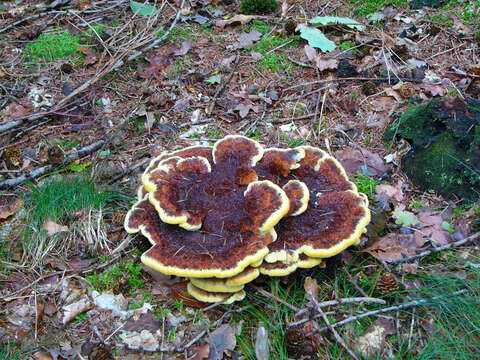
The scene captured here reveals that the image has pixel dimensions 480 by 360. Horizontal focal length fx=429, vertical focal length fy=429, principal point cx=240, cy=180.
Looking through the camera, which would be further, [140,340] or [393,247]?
[393,247]

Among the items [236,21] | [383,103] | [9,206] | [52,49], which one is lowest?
[383,103]

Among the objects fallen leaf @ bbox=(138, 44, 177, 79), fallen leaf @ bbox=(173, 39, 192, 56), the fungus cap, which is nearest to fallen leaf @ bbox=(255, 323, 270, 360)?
the fungus cap

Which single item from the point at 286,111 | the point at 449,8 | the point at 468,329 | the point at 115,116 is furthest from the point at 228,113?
the point at 449,8

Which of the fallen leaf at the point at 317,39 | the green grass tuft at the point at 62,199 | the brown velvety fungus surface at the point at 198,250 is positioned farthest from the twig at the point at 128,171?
the fallen leaf at the point at 317,39

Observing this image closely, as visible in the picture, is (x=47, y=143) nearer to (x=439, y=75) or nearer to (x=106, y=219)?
(x=106, y=219)

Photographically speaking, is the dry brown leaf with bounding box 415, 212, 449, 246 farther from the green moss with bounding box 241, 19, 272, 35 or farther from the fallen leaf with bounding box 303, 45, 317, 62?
the green moss with bounding box 241, 19, 272, 35

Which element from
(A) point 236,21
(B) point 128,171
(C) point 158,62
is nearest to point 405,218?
(B) point 128,171

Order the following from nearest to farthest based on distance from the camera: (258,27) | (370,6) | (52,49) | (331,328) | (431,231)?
1. (331,328)
2. (431,231)
3. (52,49)
4. (258,27)
5. (370,6)

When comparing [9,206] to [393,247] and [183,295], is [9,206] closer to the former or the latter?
[183,295]
